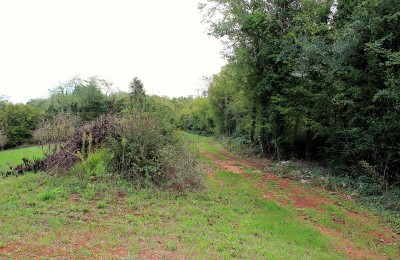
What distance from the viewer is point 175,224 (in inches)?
228

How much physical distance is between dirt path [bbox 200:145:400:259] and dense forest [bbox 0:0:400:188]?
213cm

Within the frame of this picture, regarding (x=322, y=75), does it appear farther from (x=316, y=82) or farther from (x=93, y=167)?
(x=93, y=167)

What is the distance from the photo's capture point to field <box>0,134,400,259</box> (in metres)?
4.47

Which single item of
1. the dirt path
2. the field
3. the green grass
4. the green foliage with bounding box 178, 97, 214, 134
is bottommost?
the dirt path

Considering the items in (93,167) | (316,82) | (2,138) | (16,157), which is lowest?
(16,157)

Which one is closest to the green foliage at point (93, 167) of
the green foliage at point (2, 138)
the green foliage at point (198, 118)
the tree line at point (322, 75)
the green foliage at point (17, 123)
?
the tree line at point (322, 75)

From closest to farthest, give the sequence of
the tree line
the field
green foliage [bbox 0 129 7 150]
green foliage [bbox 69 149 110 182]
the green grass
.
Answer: the field < green foliage [bbox 69 149 110 182] < the tree line < the green grass < green foliage [bbox 0 129 7 150]

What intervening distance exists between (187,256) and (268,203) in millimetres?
4524

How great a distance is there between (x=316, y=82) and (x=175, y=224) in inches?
388

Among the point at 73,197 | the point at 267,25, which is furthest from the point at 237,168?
the point at 73,197

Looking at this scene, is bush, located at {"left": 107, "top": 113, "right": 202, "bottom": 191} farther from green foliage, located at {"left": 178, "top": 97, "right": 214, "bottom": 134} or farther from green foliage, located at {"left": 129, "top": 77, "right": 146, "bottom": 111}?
green foliage, located at {"left": 178, "top": 97, "right": 214, "bottom": 134}

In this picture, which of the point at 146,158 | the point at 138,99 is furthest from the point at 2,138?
the point at 146,158

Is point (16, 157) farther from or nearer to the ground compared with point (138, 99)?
nearer to the ground

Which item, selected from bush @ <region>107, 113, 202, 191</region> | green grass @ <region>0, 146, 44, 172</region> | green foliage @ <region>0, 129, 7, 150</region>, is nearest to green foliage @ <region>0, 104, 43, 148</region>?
green foliage @ <region>0, 129, 7, 150</region>
